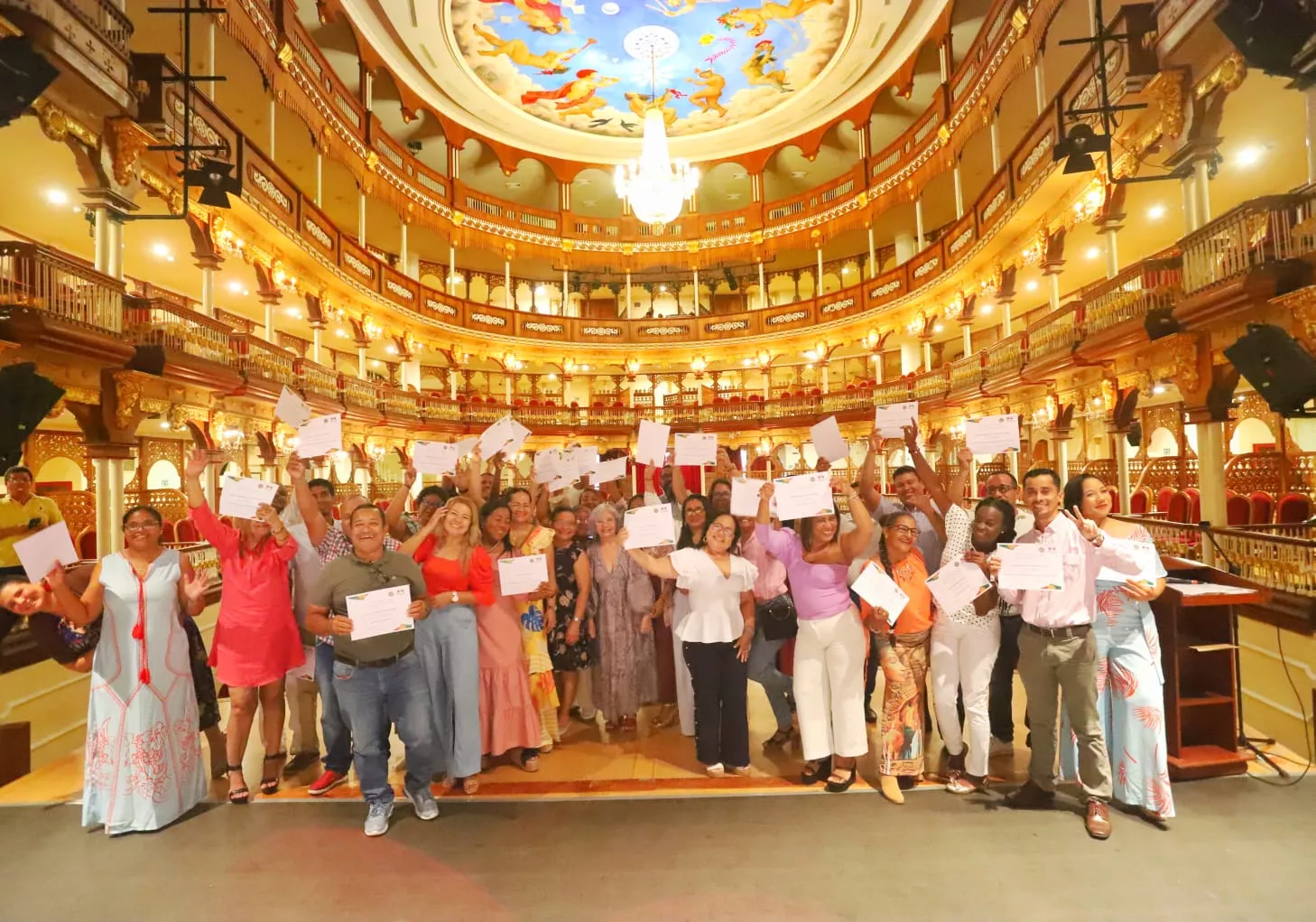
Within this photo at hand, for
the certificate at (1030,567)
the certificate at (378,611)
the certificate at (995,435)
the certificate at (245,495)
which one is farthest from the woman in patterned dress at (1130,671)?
the certificate at (245,495)

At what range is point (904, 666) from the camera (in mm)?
3520

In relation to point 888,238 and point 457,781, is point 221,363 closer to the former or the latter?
point 457,781

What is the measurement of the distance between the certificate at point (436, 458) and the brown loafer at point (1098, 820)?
13.9 feet

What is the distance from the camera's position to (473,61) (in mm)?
18250

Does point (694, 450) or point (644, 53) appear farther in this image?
point (644, 53)

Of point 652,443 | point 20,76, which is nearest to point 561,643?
point 652,443

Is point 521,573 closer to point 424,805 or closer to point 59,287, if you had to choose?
point 424,805

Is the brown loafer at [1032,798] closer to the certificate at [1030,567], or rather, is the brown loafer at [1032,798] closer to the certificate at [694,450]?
the certificate at [1030,567]

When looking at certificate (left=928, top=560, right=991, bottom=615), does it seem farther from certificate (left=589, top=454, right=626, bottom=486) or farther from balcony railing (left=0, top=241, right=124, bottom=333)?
balcony railing (left=0, top=241, right=124, bottom=333)

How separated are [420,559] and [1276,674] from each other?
727cm

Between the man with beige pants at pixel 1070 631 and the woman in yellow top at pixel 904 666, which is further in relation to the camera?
the woman in yellow top at pixel 904 666

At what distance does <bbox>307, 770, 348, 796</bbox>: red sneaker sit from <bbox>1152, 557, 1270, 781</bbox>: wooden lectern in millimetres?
4838

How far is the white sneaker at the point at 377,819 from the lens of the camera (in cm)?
326

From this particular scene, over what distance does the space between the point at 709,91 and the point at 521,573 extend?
2078 cm
